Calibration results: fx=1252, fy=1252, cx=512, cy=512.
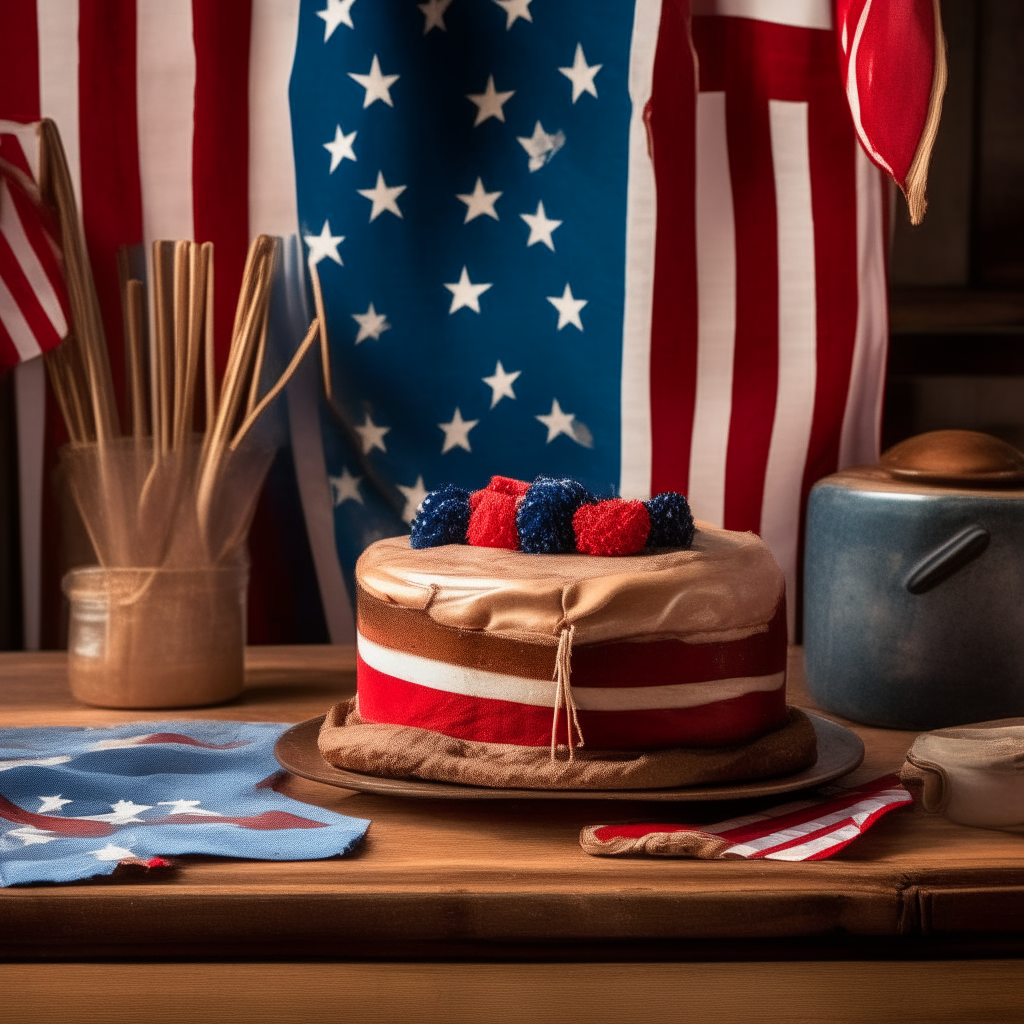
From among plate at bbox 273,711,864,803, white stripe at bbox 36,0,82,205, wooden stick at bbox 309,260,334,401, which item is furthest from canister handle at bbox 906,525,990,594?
white stripe at bbox 36,0,82,205

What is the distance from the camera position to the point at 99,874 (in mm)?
833

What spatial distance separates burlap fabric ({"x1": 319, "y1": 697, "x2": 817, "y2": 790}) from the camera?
92 centimetres

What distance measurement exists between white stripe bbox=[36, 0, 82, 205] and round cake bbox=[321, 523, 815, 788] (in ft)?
2.82

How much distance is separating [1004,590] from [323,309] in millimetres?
826

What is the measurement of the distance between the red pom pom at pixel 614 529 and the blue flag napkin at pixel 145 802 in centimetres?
28

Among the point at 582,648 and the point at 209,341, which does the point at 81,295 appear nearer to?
the point at 209,341

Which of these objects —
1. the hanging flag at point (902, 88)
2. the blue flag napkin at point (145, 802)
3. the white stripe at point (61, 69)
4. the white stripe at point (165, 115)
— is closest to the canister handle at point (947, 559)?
the hanging flag at point (902, 88)

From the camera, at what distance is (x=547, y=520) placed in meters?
1.00

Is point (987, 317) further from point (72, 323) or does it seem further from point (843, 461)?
point (72, 323)

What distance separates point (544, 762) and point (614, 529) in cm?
19

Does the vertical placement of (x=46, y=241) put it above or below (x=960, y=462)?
above

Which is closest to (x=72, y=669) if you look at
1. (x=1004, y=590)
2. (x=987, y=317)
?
(x=1004, y=590)

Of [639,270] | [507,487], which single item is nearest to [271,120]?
[639,270]

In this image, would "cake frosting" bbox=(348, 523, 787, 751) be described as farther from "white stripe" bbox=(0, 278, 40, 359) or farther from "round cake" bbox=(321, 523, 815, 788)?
"white stripe" bbox=(0, 278, 40, 359)
